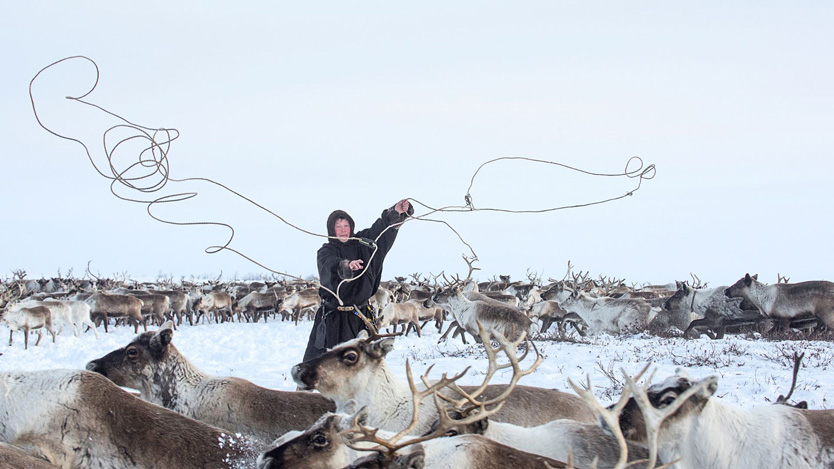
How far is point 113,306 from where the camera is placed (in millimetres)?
19547

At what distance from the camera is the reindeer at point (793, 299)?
11070mm

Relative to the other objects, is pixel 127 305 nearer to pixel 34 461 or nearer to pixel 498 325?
pixel 498 325

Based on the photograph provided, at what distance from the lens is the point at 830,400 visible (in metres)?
5.73

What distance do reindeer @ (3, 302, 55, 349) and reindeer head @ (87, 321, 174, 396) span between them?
41.9 ft

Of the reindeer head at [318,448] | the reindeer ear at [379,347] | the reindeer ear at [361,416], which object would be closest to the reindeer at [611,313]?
the reindeer ear at [379,347]

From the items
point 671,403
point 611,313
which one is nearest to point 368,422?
point 671,403

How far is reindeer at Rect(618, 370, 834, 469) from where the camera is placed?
3.04 m

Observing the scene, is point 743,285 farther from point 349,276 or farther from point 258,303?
point 258,303

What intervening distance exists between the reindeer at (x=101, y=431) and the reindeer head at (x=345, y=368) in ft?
2.17

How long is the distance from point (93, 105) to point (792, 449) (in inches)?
176

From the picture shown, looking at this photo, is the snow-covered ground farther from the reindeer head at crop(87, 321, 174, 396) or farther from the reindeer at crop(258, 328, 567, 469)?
the reindeer head at crop(87, 321, 174, 396)

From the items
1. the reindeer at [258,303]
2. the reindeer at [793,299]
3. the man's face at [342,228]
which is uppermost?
the man's face at [342,228]

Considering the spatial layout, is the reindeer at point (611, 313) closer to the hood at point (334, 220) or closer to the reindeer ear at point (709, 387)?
the hood at point (334, 220)

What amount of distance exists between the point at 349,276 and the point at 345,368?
1.47 metres
